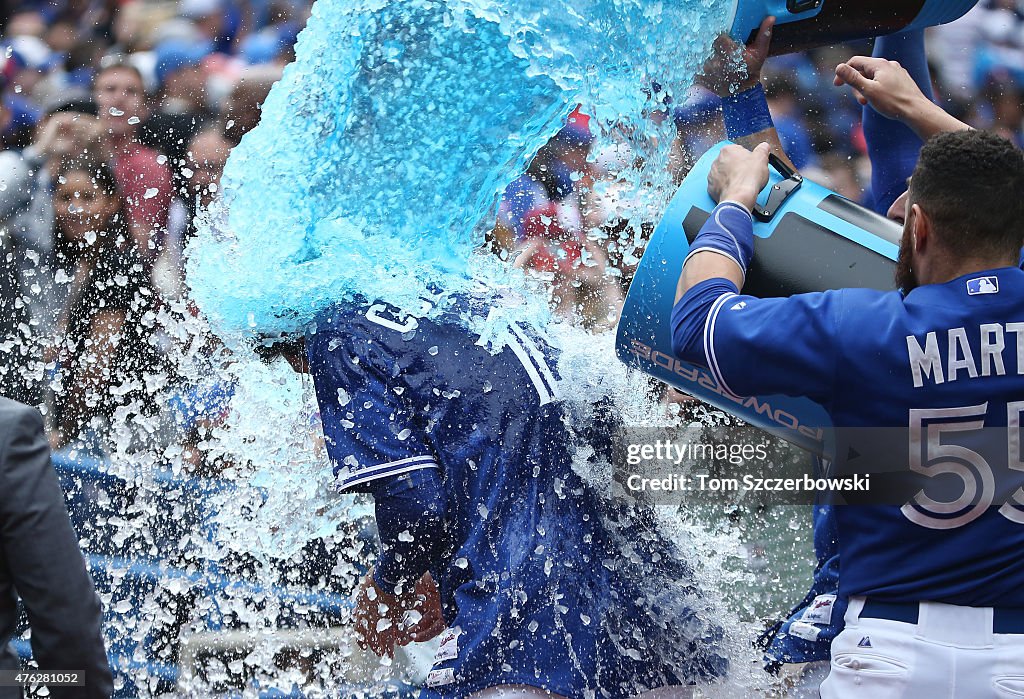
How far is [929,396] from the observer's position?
171 centimetres

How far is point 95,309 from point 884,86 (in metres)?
3.15

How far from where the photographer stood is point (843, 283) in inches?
78.7

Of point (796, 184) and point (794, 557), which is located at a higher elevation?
point (796, 184)

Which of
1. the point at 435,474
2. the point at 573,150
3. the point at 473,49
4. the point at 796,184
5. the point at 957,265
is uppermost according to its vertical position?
the point at 573,150

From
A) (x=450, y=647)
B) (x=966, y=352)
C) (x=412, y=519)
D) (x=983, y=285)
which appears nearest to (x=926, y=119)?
(x=983, y=285)

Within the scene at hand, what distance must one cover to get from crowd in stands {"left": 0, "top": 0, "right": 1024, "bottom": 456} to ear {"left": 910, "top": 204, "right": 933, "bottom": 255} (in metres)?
1.59

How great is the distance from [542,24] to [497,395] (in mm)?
881

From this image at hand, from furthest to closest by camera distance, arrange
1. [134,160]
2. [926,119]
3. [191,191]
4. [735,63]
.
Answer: [191,191] < [134,160] < [735,63] < [926,119]

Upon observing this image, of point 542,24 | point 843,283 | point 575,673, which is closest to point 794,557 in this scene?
point 575,673

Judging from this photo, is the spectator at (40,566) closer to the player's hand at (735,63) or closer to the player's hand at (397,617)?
the player's hand at (397,617)

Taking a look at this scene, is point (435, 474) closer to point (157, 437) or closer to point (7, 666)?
point (7, 666)

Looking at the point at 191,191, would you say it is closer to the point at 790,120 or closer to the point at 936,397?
the point at 790,120

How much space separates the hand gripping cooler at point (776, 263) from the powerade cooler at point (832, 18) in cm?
34

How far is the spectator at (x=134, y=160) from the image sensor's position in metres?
4.59
